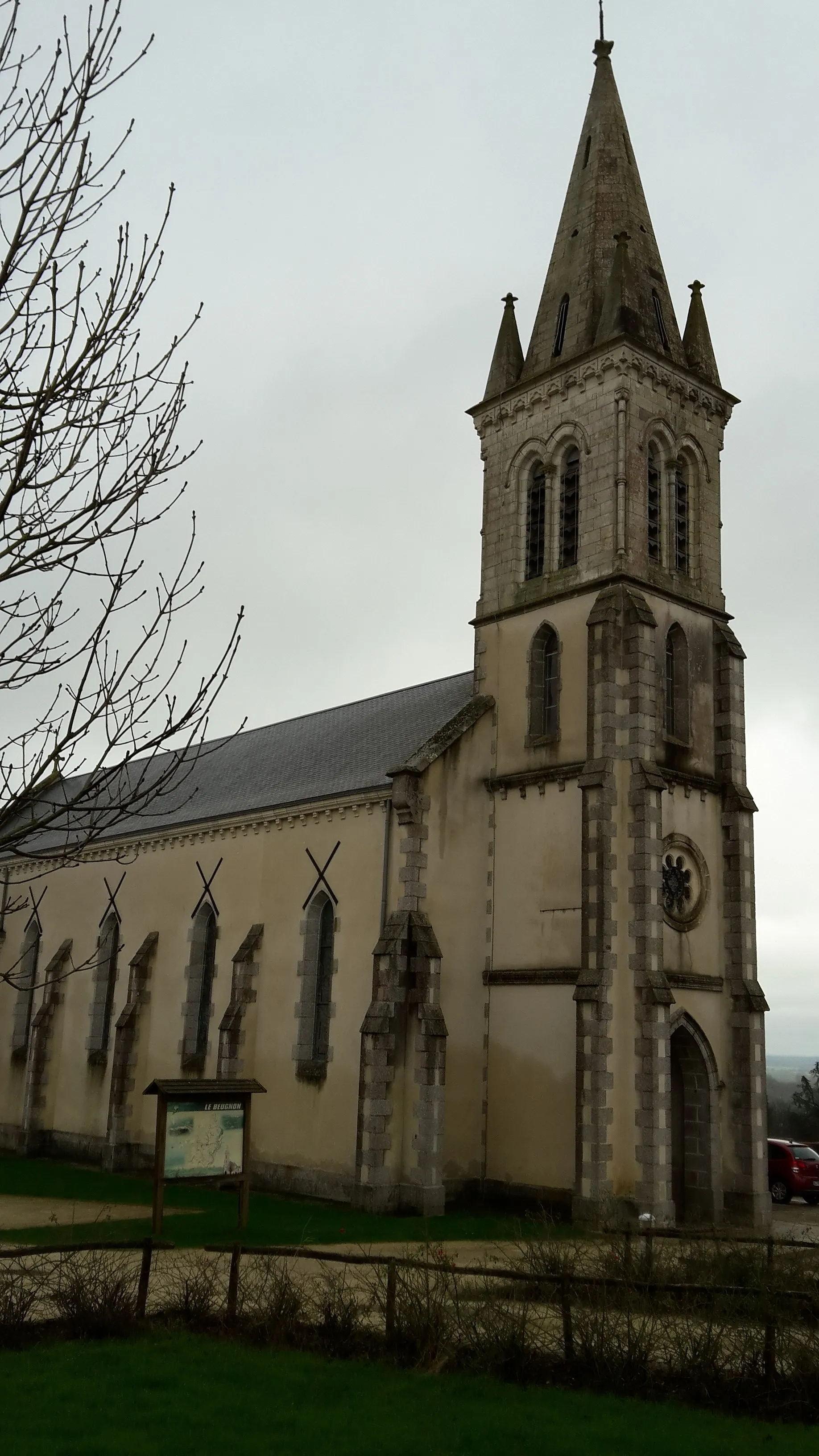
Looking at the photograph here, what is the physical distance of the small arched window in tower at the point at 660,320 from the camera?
88.2 feet

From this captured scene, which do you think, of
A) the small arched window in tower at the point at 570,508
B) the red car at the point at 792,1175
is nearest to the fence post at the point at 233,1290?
the small arched window in tower at the point at 570,508

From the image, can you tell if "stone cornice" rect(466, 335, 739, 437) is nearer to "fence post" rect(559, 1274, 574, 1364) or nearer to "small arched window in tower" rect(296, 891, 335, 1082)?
"small arched window in tower" rect(296, 891, 335, 1082)

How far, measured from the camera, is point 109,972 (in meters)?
32.3

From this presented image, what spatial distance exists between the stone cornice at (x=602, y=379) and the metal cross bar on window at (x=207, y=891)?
12269 mm

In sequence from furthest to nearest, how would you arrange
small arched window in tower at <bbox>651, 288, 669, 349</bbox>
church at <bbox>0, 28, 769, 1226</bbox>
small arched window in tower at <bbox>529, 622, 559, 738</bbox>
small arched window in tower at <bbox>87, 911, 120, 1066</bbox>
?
1. small arched window in tower at <bbox>87, 911, 120, 1066</bbox>
2. small arched window in tower at <bbox>651, 288, 669, 349</bbox>
3. small arched window in tower at <bbox>529, 622, 559, 738</bbox>
4. church at <bbox>0, 28, 769, 1226</bbox>

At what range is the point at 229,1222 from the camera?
19.6m

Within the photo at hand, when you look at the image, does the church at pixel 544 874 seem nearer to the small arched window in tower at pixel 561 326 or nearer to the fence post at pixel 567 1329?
the small arched window in tower at pixel 561 326

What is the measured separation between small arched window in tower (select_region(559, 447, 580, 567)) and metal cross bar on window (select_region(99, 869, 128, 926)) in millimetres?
14690

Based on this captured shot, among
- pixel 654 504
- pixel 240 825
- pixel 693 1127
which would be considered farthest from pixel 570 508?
pixel 693 1127

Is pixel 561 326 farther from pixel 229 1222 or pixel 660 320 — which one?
pixel 229 1222

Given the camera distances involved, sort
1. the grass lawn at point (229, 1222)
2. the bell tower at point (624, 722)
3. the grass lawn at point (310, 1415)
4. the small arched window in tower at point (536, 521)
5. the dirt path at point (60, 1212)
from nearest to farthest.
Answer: the grass lawn at point (310, 1415), the grass lawn at point (229, 1222), the dirt path at point (60, 1212), the bell tower at point (624, 722), the small arched window in tower at point (536, 521)

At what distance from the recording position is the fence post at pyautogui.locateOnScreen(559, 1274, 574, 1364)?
10.1m

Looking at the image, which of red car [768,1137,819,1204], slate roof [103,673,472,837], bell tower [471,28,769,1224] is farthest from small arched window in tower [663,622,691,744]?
red car [768,1137,819,1204]

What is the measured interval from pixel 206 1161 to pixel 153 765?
24121 mm
